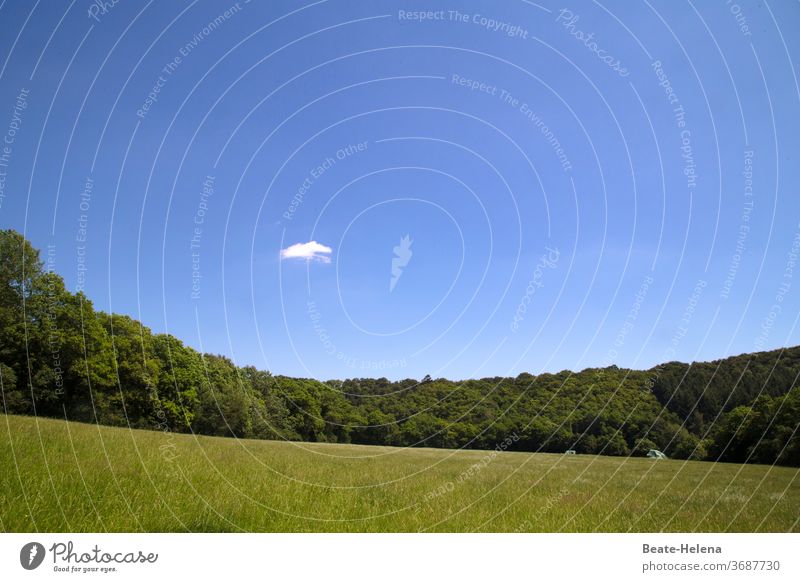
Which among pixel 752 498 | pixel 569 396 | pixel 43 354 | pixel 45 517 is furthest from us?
pixel 43 354

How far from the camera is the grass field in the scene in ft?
20.1

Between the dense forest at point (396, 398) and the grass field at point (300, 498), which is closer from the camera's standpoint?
the grass field at point (300, 498)

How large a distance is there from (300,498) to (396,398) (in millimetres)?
18651

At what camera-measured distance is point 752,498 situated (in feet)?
33.2

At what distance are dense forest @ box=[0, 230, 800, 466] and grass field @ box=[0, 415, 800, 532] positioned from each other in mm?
3269

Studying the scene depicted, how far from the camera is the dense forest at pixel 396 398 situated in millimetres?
17614

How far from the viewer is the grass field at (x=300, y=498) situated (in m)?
6.12

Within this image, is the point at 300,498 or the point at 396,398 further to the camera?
the point at 396,398

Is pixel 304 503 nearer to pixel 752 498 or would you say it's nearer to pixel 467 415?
pixel 752 498

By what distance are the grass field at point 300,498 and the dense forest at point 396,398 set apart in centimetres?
327

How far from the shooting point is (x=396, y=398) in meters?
26.1

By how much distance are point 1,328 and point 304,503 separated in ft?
84.8

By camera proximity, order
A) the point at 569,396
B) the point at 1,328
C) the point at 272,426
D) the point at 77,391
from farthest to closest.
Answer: the point at 272,426
the point at 77,391
the point at 1,328
the point at 569,396
